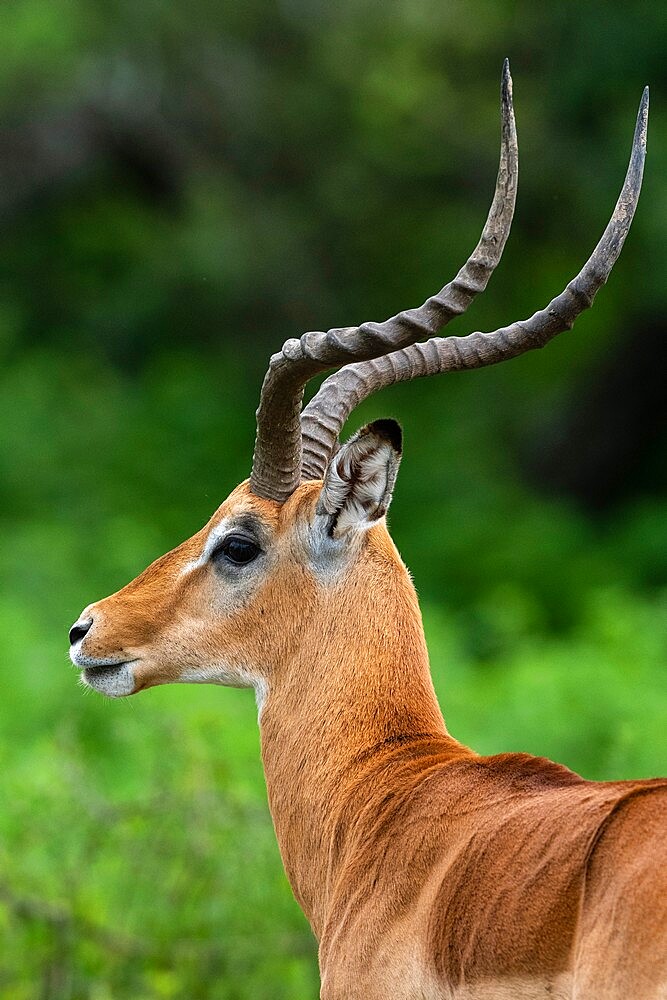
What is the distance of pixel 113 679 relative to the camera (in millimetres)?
4984

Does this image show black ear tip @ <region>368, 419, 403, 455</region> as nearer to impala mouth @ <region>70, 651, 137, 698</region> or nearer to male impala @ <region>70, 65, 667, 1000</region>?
male impala @ <region>70, 65, 667, 1000</region>

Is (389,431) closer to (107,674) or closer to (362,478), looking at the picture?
(362,478)

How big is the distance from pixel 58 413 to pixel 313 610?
1561 cm

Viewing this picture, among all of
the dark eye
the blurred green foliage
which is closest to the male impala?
the dark eye

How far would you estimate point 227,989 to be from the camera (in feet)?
23.1

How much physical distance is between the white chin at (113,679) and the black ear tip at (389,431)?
3.73ft

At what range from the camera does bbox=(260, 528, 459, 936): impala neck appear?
4660 millimetres

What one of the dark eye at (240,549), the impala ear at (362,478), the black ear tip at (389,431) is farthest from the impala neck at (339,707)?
A: the black ear tip at (389,431)

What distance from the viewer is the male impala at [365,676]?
376 centimetres

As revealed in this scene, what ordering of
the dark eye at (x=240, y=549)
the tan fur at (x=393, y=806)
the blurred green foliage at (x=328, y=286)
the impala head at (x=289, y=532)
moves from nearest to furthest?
the tan fur at (x=393, y=806), the impala head at (x=289, y=532), the dark eye at (x=240, y=549), the blurred green foliage at (x=328, y=286)

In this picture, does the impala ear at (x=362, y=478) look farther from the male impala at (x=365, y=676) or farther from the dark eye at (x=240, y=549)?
the dark eye at (x=240, y=549)

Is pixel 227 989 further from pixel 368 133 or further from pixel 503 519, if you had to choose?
pixel 368 133

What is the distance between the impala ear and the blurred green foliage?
646 cm

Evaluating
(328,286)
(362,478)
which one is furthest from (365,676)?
(328,286)
